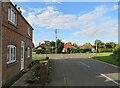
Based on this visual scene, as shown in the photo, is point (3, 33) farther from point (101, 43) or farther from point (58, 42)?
point (101, 43)

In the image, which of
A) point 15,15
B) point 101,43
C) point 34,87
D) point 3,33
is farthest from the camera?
point 101,43

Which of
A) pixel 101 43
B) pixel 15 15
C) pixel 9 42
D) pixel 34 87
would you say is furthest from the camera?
pixel 101 43

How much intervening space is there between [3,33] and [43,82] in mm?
3341

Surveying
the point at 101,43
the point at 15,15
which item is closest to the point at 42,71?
the point at 15,15

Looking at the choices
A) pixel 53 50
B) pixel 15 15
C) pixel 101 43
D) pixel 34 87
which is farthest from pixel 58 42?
pixel 34 87

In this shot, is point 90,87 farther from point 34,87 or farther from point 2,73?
point 2,73

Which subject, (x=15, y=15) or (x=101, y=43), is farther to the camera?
(x=101, y=43)

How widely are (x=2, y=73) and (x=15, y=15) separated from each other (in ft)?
19.6

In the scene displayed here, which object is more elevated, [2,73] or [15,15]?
[15,15]

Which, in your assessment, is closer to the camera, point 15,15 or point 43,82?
point 43,82

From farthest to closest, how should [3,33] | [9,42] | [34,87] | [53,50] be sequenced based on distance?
[53,50] < [9,42] < [3,33] < [34,87]

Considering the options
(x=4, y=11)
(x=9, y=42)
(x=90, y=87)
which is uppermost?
(x=4, y=11)

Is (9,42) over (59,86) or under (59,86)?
over

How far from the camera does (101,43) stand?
124m
